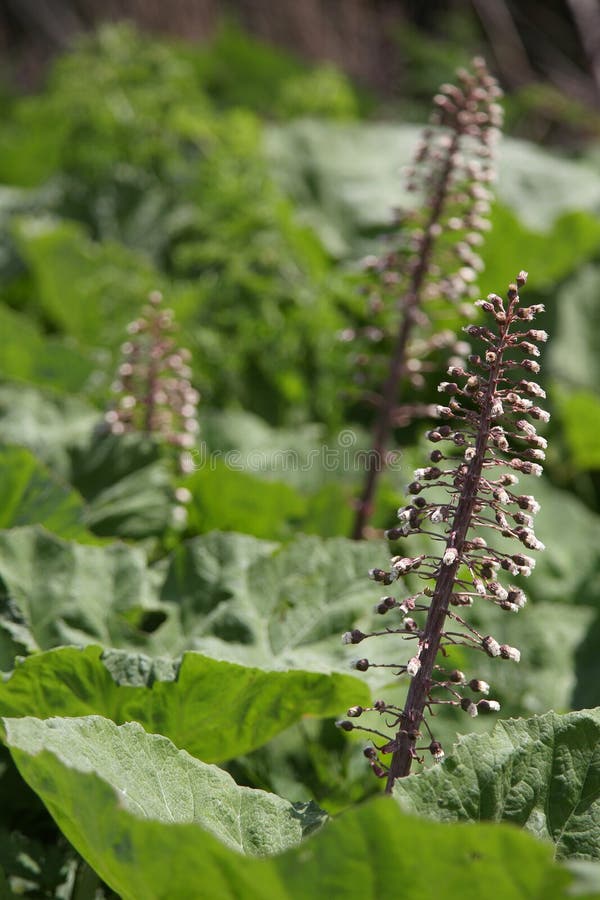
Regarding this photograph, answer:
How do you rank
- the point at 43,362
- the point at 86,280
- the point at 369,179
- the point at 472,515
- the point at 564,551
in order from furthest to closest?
the point at 369,179, the point at 86,280, the point at 43,362, the point at 564,551, the point at 472,515

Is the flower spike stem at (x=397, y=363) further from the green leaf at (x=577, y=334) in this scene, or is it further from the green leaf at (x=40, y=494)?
the green leaf at (x=577, y=334)

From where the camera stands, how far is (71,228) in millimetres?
4258

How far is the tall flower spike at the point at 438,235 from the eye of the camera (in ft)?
8.13

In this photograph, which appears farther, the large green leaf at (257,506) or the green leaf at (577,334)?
the green leaf at (577,334)

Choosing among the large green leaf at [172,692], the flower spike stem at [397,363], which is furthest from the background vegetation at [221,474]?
the flower spike stem at [397,363]

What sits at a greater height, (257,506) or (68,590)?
(68,590)

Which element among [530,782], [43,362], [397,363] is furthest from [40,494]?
[530,782]

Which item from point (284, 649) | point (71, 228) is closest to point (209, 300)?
point (71, 228)

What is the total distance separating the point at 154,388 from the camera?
2713mm

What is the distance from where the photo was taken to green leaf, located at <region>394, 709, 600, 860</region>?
5.41 ft

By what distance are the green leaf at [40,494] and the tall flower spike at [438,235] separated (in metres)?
0.76

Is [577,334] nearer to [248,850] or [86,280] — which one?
[86,280]

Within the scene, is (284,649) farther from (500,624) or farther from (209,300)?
(209,300)

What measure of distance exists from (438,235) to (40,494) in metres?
1.19
